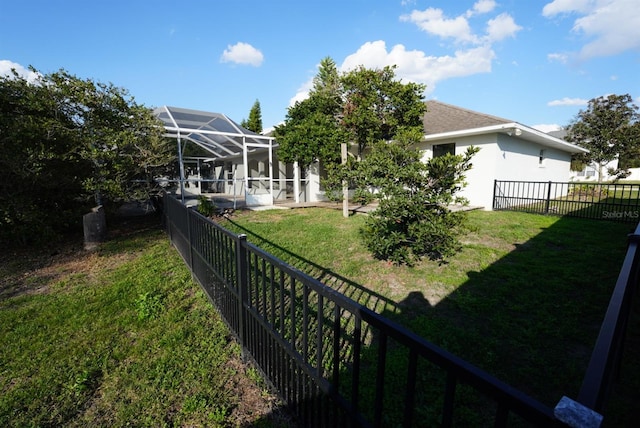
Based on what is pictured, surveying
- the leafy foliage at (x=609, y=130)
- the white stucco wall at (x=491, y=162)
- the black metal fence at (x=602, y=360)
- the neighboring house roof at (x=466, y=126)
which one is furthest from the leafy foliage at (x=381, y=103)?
the leafy foliage at (x=609, y=130)

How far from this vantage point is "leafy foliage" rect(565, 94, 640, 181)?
17.8 m

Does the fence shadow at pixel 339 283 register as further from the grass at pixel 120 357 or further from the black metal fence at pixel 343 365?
the grass at pixel 120 357

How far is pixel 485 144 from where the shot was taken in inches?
396

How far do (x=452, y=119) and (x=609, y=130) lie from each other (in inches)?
582

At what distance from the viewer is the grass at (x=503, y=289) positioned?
258 centimetres

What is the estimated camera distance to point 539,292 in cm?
375

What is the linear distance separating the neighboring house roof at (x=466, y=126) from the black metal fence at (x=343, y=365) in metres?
8.90

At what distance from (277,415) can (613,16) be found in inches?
509

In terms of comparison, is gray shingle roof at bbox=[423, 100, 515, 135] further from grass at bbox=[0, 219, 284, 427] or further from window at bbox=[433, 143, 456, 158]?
grass at bbox=[0, 219, 284, 427]

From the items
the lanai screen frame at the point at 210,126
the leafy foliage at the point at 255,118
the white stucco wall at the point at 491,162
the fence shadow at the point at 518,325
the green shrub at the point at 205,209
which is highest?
the leafy foliage at the point at 255,118

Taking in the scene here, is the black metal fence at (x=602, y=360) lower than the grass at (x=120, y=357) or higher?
higher

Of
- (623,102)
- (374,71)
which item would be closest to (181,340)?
(374,71)

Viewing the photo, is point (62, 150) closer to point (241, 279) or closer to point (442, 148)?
point (241, 279)

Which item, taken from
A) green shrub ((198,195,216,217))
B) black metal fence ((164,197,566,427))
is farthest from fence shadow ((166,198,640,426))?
green shrub ((198,195,216,217))
